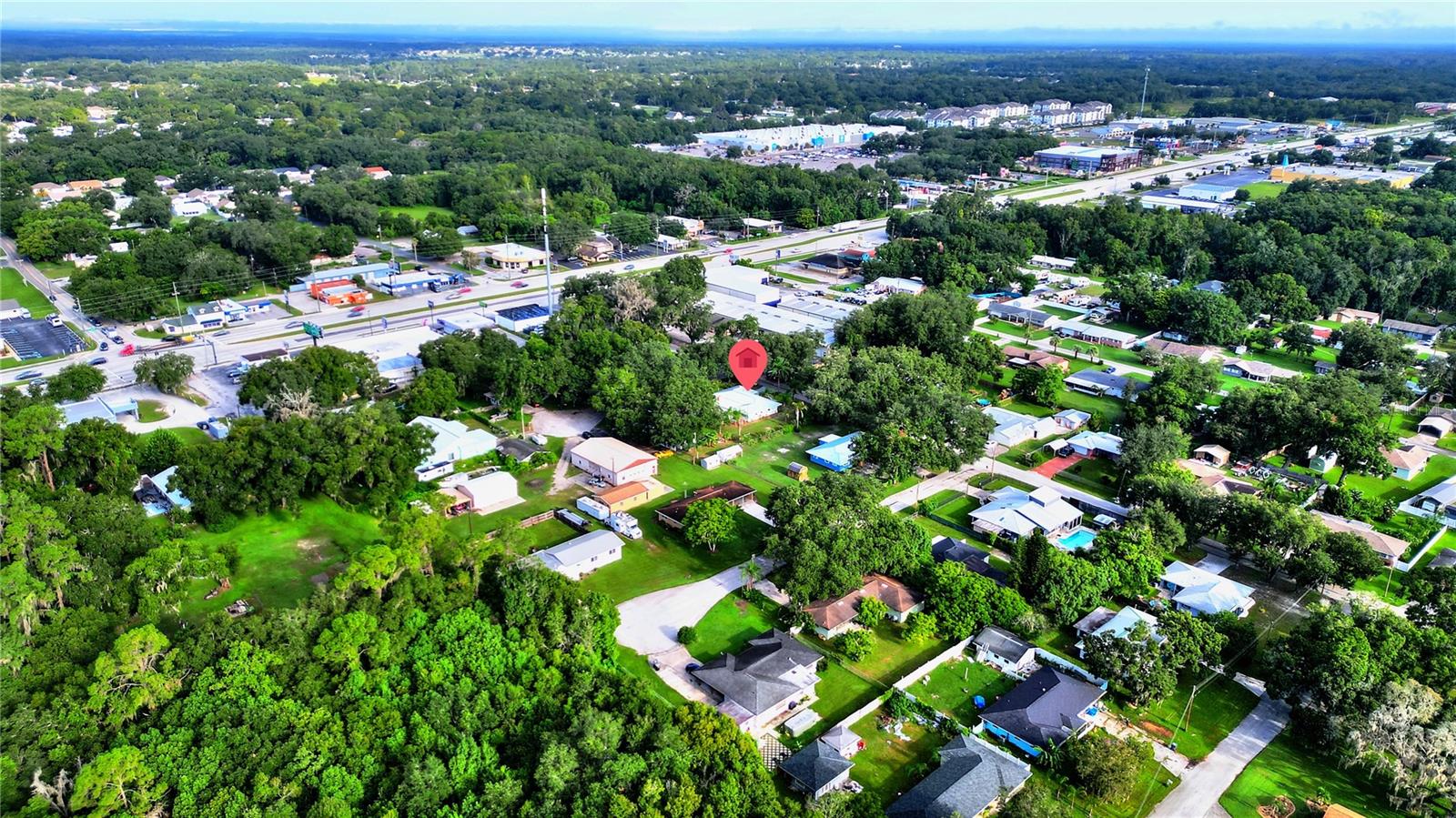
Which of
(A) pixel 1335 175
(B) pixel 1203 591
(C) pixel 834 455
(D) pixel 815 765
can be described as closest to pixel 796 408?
(C) pixel 834 455

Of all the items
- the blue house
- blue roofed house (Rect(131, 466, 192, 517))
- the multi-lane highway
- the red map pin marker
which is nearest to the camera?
blue roofed house (Rect(131, 466, 192, 517))

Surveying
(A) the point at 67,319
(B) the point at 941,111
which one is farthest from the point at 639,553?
(B) the point at 941,111

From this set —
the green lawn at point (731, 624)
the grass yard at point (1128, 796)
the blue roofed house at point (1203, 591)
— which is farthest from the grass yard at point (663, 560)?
the blue roofed house at point (1203, 591)

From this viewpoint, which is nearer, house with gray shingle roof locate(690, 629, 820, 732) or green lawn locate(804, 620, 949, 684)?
house with gray shingle roof locate(690, 629, 820, 732)

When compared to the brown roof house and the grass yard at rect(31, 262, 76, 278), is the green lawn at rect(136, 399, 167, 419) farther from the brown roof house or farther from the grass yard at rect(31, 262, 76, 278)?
the brown roof house

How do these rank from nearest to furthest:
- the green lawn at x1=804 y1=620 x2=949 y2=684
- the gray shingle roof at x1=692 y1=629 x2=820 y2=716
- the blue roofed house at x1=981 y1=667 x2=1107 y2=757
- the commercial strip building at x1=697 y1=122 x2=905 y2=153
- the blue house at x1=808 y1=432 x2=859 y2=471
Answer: the blue roofed house at x1=981 y1=667 x2=1107 y2=757
the gray shingle roof at x1=692 y1=629 x2=820 y2=716
the green lawn at x1=804 y1=620 x2=949 y2=684
the blue house at x1=808 y1=432 x2=859 y2=471
the commercial strip building at x1=697 y1=122 x2=905 y2=153

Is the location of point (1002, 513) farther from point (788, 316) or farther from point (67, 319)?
point (67, 319)

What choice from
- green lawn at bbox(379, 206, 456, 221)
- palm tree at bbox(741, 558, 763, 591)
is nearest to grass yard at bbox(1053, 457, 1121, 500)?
palm tree at bbox(741, 558, 763, 591)

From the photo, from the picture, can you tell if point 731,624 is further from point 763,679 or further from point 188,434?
point 188,434
